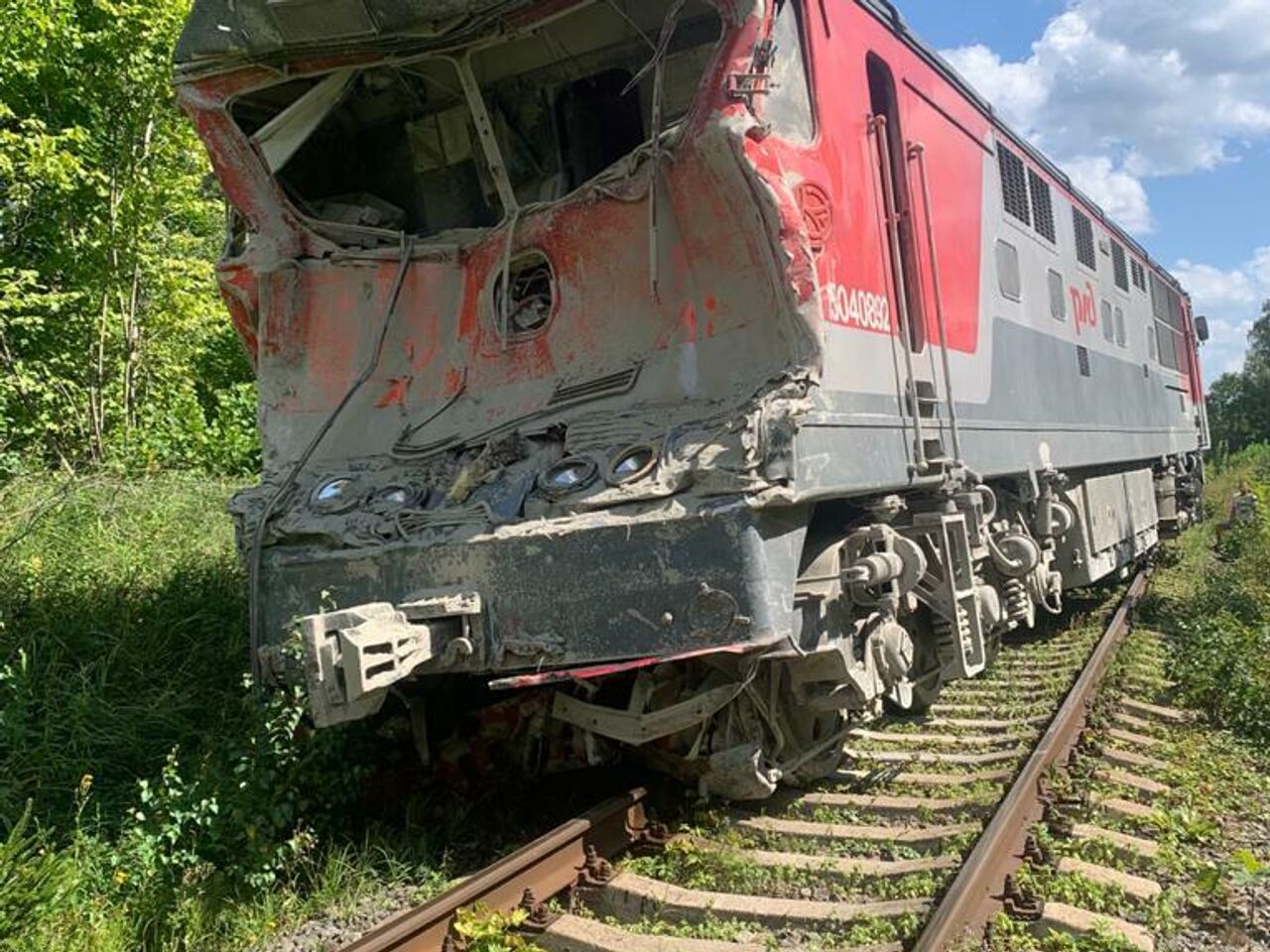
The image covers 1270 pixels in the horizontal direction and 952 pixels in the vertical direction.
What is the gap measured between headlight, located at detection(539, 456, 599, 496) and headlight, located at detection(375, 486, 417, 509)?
67cm

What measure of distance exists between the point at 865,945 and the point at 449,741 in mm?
2415

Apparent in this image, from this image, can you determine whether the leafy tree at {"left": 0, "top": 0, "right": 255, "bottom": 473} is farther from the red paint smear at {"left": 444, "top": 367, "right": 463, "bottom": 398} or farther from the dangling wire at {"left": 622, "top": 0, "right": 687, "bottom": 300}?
the dangling wire at {"left": 622, "top": 0, "right": 687, "bottom": 300}

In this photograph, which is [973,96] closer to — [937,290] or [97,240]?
[937,290]

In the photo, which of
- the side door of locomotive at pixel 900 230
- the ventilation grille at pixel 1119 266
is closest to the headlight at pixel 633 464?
the side door of locomotive at pixel 900 230

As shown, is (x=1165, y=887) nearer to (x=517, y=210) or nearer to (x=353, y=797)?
(x=353, y=797)

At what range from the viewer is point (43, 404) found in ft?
35.4

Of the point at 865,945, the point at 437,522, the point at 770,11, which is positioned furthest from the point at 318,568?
the point at 770,11

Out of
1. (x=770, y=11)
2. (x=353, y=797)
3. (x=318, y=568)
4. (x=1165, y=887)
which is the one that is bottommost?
(x=1165, y=887)

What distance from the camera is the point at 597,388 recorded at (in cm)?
491

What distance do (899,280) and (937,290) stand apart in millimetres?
472

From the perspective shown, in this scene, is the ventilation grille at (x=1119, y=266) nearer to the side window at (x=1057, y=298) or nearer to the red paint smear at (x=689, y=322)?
the side window at (x=1057, y=298)

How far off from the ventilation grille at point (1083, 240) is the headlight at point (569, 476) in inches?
257

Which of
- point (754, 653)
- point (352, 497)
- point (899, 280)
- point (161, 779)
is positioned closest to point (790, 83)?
point (899, 280)

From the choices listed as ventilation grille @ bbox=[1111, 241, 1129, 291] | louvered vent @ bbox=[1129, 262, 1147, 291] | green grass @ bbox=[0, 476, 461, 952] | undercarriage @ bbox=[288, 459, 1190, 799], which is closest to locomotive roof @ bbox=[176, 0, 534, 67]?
undercarriage @ bbox=[288, 459, 1190, 799]
